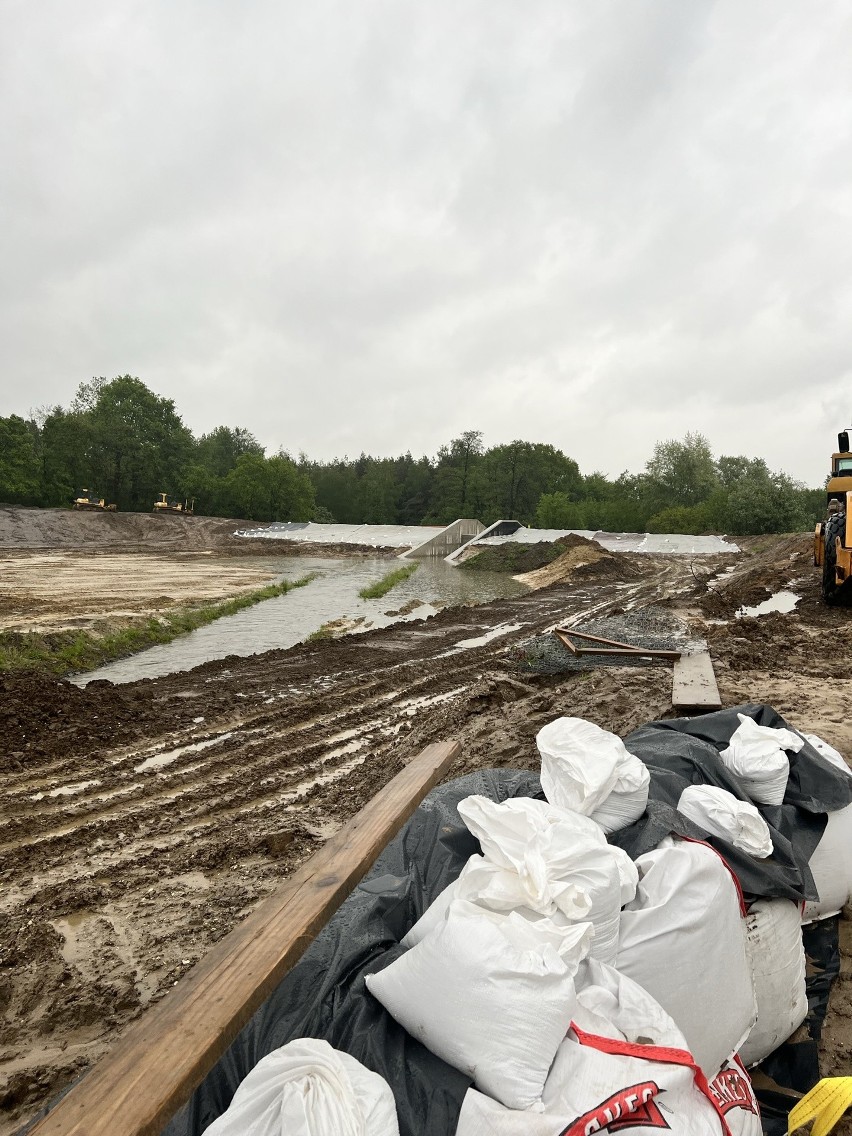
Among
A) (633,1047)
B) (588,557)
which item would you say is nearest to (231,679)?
(633,1047)

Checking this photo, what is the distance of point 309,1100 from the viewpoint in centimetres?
116

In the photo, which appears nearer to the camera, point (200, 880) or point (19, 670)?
point (200, 880)

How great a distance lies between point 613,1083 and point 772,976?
4.02 ft

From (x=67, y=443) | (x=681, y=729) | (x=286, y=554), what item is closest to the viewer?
(x=681, y=729)

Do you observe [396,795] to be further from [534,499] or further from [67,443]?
[534,499]

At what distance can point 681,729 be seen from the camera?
3256 millimetres

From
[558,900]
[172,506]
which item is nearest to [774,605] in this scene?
[558,900]

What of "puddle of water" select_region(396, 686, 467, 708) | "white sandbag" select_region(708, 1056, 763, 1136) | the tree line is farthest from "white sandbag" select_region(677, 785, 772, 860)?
the tree line

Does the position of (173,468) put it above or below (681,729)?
above

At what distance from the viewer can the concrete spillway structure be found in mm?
35781

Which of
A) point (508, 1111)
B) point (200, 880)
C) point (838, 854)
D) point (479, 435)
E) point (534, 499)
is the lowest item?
point (200, 880)

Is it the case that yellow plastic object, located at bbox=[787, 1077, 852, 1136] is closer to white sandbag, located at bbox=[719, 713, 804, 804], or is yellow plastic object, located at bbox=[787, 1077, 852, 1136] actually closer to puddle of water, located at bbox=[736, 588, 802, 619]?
white sandbag, located at bbox=[719, 713, 804, 804]

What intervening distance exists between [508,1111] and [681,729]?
2.28 m

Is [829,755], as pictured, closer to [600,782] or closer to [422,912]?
[600,782]
